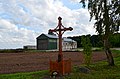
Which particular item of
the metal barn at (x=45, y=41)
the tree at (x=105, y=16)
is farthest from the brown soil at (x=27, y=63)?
the metal barn at (x=45, y=41)

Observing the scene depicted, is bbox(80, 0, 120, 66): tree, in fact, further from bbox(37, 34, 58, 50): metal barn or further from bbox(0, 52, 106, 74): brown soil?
bbox(37, 34, 58, 50): metal barn

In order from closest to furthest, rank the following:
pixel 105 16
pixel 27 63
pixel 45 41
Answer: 1. pixel 105 16
2. pixel 27 63
3. pixel 45 41

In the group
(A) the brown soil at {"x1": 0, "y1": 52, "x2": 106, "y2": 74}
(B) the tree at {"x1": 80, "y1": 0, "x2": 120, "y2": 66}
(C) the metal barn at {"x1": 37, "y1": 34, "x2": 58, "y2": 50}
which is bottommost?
(A) the brown soil at {"x1": 0, "y1": 52, "x2": 106, "y2": 74}

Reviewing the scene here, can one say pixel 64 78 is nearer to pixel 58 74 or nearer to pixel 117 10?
pixel 58 74

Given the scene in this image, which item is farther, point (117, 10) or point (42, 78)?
point (117, 10)

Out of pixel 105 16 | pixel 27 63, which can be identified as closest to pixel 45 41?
pixel 27 63

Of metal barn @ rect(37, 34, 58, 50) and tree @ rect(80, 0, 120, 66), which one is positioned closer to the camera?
tree @ rect(80, 0, 120, 66)

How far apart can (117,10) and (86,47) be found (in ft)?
13.0

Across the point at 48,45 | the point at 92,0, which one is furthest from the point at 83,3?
the point at 48,45

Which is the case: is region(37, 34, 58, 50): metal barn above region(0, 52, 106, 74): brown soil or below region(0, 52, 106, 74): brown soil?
above

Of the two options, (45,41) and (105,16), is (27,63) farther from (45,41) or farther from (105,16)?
(45,41)

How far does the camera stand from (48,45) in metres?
92.8

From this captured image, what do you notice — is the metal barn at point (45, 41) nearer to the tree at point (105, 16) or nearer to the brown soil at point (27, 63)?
the brown soil at point (27, 63)

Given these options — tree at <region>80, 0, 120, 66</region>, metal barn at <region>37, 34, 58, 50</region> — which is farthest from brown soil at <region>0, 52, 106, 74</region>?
metal barn at <region>37, 34, 58, 50</region>
